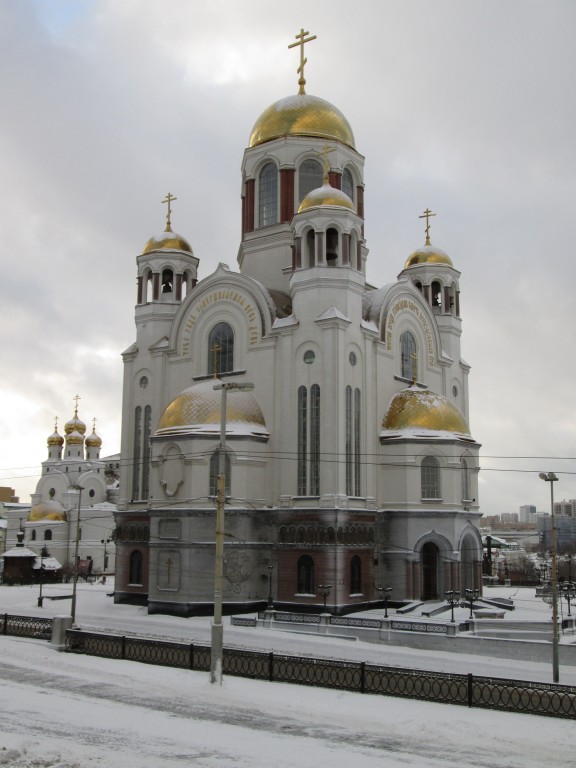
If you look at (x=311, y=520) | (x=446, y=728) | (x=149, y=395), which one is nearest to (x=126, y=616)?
(x=311, y=520)

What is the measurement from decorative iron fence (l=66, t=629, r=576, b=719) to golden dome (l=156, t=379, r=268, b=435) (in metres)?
13.8

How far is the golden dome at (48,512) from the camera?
243ft

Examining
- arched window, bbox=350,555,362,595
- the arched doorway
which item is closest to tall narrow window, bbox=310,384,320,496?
arched window, bbox=350,555,362,595

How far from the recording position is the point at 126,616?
35.4 meters

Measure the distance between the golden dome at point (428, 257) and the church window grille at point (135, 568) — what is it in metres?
21.5

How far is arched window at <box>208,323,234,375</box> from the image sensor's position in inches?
1577

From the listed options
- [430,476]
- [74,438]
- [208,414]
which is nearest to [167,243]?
[208,414]

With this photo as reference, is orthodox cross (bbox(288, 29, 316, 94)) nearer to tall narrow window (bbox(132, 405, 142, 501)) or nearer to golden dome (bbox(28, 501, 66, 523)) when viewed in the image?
tall narrow window (bbox(132, 405, 142, 501))

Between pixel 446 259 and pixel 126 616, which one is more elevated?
pixel 446 259

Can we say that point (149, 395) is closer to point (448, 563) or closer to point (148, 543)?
point (148, 543)

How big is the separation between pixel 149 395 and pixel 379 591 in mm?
15563

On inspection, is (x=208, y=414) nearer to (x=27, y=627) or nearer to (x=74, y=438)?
(x=27, y=627)

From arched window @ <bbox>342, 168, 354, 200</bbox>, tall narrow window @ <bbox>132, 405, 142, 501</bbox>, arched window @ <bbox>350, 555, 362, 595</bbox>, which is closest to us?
arched window @ <bbox>350, 555, 362, 595</bbox>

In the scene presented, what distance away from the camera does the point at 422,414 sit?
37781 millimetres
